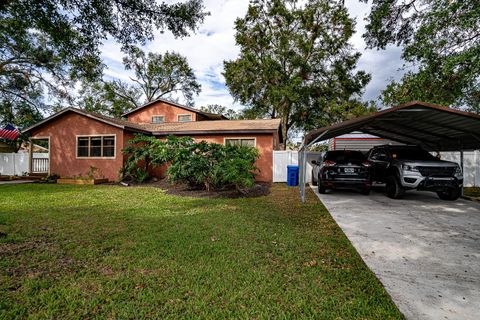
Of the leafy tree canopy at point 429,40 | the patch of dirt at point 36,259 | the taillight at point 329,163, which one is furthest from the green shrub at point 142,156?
the leafy tree canopy at point 429,40

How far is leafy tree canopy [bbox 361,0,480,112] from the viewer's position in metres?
8.82

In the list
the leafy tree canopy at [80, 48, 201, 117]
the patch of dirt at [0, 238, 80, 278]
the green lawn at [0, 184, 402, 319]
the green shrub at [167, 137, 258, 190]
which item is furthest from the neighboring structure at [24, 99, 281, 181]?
the leafy tree canopy at [80, 48, 201, 117]

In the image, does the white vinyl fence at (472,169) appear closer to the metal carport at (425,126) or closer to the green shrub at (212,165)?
the metal carport at (425,126)

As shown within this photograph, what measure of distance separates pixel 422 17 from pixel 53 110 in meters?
27.2

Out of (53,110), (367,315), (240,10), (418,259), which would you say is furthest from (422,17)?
(53,110)

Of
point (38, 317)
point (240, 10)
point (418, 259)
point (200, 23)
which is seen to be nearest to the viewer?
point (38, 317)

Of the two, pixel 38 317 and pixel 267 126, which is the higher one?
pixel 267 126

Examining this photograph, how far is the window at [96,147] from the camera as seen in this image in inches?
546

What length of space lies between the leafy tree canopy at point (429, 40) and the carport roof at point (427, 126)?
157 cm

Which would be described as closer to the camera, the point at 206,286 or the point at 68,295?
the point at 68,295

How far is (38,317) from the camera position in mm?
2283

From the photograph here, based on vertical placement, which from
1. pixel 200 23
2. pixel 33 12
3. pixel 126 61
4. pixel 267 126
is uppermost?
pixel 126 61

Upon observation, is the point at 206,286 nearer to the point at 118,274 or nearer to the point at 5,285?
the point at 118,274

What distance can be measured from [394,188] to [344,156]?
194cm
